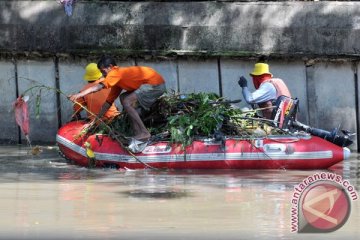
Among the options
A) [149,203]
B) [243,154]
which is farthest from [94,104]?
[149,203]

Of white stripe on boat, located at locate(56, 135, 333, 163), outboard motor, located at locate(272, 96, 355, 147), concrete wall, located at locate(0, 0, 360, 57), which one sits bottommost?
white stripe on boat, located at locate(56, 135, 333, 163)

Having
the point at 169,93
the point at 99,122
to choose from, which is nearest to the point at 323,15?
the point at 169,93

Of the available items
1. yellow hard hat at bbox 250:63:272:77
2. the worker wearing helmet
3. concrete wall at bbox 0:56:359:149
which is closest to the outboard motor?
the worker wearing helmet

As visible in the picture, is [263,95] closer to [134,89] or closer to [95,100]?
[134,89]

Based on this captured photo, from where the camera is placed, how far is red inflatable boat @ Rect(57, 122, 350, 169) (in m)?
14.0

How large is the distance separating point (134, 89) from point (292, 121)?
2.31 m

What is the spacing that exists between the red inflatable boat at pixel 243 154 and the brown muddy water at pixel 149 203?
18cm

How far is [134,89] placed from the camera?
566 inches

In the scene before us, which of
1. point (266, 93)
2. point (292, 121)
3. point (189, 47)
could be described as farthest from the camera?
point (189, 47)

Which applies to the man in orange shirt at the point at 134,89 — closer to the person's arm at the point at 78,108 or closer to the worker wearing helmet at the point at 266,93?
the person's arm at the point at 78,108

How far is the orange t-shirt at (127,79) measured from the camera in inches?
559

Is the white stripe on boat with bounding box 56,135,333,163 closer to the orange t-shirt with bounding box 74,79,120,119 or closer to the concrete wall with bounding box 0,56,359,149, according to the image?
the orange t-shirt with bounding box 74,79,120,119

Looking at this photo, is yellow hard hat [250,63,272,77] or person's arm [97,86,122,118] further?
yellow hard hat [250,63,272,77]

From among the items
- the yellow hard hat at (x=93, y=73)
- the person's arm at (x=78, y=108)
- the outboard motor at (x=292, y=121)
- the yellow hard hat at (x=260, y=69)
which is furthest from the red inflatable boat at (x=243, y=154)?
the yellow hard hat at (x=93, y=73)
